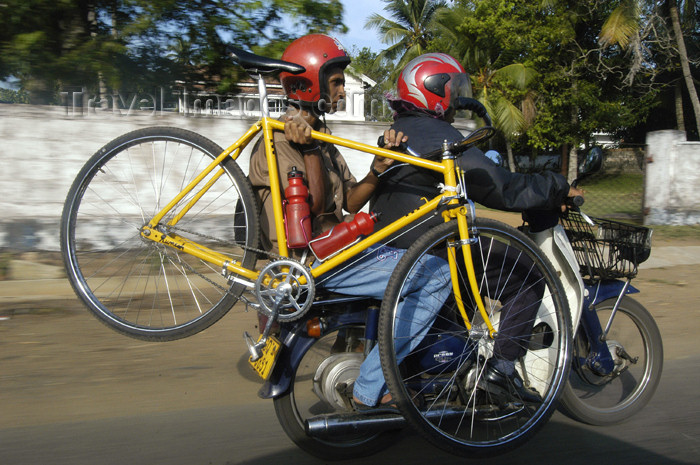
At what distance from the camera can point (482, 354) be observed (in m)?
2.72

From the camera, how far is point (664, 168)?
9.63 m

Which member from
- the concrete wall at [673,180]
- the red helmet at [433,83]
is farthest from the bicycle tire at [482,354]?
the concrete wall at [673,180]

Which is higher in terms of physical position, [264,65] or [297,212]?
[264,65]

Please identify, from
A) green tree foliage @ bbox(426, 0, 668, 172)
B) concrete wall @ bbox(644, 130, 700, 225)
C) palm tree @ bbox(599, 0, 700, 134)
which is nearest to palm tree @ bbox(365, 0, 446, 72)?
green tree foliage @ bbox(426, 0, 668, 172)

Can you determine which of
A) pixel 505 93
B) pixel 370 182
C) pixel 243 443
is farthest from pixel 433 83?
pixel 505 93

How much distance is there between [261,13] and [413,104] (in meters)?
4.04

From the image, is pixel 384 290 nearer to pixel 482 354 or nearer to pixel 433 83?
pixel 482 354

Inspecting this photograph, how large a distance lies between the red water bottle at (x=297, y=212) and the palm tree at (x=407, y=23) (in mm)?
27645

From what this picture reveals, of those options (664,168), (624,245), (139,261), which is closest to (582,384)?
(624,245)

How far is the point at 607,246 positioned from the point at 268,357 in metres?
1.73

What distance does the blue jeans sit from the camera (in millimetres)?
2547

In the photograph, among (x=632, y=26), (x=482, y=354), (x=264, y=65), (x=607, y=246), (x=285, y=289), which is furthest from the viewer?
(x=632, y=26)

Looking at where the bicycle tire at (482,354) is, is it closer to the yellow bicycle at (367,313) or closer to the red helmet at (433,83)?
the yellow bicycle at (367,313)

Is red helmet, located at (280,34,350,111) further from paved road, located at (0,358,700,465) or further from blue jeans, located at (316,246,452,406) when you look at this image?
paved road, located at (0,358,700,465)
